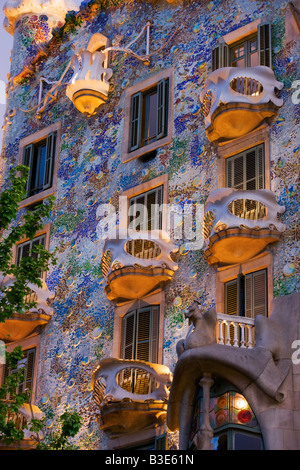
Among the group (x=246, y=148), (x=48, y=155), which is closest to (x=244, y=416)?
(x=246, y=148)

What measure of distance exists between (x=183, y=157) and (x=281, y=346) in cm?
625

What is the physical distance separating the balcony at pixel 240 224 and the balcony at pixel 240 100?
1.73m

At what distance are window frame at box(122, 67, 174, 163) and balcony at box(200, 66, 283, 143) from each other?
185cm

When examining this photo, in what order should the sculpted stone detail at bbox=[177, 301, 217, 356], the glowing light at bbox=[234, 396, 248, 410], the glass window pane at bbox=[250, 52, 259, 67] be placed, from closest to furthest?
the glowing light at bbox=[234, 396, 248, 410] < the sculpted stone detail at bbox=[177, 301, 217, 356] < the glass window pane at bbox=[250, 52, 259, 67]

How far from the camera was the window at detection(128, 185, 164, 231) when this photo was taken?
2444 cm

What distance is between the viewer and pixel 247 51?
2464cm

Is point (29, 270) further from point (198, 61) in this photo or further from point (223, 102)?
point (198, 61)

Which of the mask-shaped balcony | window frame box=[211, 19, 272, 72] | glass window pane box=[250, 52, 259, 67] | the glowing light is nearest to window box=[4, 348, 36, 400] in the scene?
the mask-shaped balcony

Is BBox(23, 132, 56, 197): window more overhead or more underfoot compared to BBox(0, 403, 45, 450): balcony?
more overhead

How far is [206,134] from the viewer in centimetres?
2389

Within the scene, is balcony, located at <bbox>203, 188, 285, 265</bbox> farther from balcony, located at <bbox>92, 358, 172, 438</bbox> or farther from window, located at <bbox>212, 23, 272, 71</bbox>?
window, located at <bbox>212, 23, 272, 71</bbox>

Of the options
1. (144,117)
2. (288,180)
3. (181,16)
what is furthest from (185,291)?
(181,16)

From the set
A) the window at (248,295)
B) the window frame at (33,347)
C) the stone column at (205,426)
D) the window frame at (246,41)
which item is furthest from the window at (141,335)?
the window frame at (246,41)

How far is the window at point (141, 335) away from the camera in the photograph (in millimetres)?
23000
